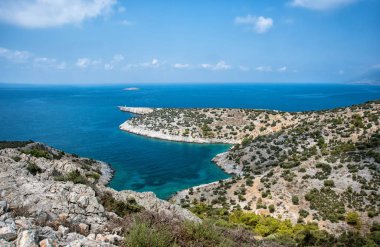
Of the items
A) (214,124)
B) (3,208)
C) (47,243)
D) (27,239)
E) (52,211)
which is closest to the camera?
(27,239)

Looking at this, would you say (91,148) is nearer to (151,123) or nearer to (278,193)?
(151,123)

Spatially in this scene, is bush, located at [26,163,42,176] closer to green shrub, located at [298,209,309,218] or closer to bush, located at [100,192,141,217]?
bush, located at [100,192,141,217]

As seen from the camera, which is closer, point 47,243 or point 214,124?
point 47,243

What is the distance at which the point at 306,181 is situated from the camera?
40.8m

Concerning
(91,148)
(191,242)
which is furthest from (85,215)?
(91,148)

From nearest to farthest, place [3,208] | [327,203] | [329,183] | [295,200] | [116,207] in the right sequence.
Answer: [3,208]
[116,207]
[327,203]
[295,200]
[329,183]

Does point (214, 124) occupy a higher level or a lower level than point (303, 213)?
higher

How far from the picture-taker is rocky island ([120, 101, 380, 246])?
1262 inches

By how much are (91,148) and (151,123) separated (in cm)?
2519

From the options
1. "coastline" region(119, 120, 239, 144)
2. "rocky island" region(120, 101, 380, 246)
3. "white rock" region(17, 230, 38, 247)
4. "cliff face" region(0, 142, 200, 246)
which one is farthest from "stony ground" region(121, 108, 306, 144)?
"white rock" region(17, 230, 38, 247)

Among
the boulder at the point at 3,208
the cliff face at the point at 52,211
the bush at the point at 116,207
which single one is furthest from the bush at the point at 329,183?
the boulder at the point at 3,208

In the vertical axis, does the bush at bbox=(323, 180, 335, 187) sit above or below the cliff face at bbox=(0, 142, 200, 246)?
below

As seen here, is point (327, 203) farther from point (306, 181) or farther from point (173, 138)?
point (173, 138)

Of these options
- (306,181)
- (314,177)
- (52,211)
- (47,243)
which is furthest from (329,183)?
(47,243)
